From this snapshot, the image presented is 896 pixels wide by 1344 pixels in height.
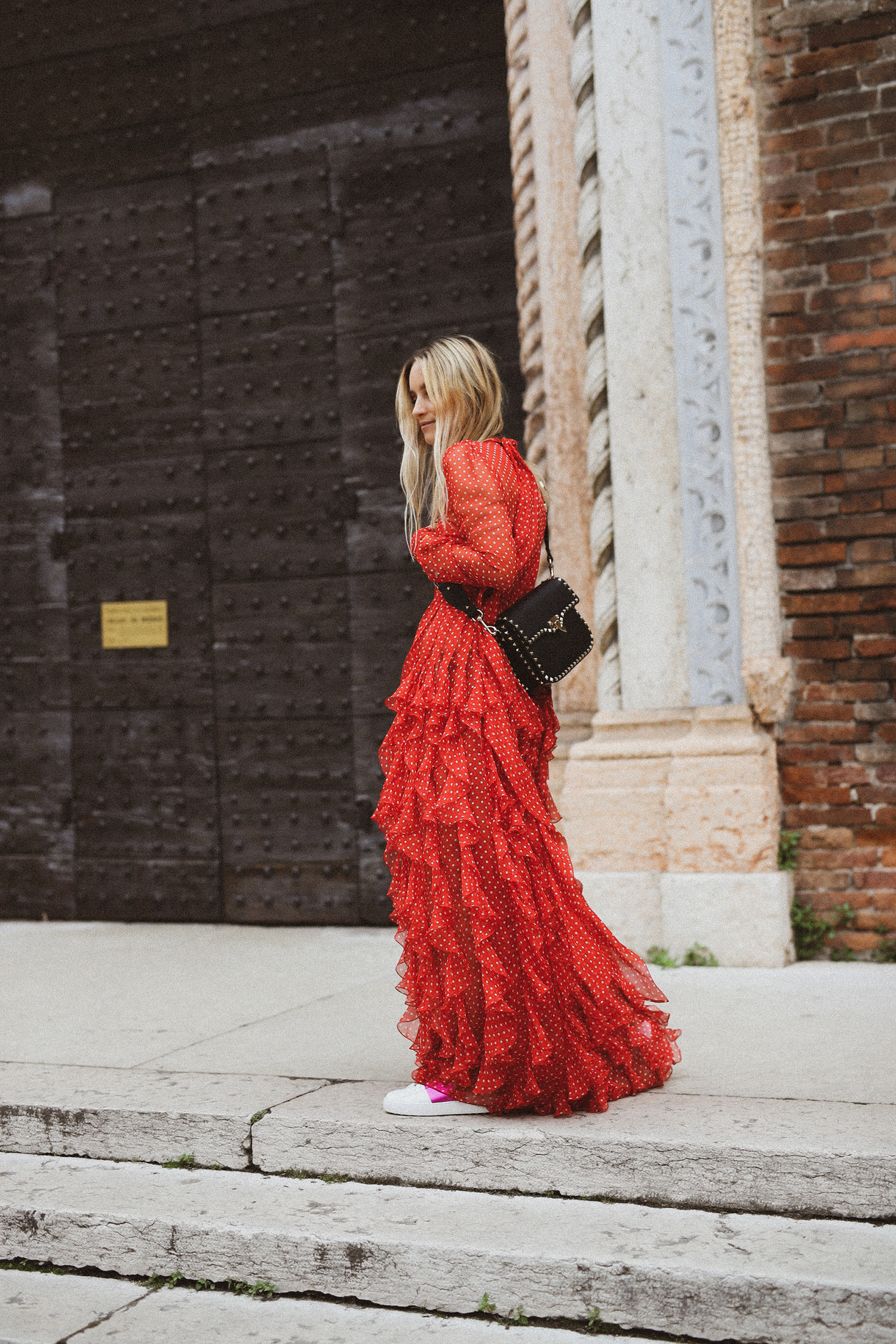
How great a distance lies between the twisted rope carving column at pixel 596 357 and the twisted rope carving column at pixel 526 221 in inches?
9.5

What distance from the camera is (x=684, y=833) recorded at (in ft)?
15.6

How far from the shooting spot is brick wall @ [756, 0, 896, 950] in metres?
4.69

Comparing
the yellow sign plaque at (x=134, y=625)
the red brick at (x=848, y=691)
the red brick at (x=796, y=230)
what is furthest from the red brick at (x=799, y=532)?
the yellow sign plaque at (x=134, y=625)

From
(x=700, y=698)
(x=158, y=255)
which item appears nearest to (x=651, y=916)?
(x=700, y=698)

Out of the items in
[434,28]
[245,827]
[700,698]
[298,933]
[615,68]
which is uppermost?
[434,28]

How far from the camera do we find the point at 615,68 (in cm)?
500

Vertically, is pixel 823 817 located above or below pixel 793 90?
below

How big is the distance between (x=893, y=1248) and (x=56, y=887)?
15.7 feet

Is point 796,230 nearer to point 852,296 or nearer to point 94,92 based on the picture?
point 852,296

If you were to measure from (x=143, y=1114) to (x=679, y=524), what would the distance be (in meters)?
2.79

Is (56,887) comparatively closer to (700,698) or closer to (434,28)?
(700,698)

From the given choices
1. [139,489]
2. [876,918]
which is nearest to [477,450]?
[876,918]

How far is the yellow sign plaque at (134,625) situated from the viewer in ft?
20.6

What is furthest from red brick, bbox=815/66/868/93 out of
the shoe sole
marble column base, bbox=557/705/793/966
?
the shoe sole
